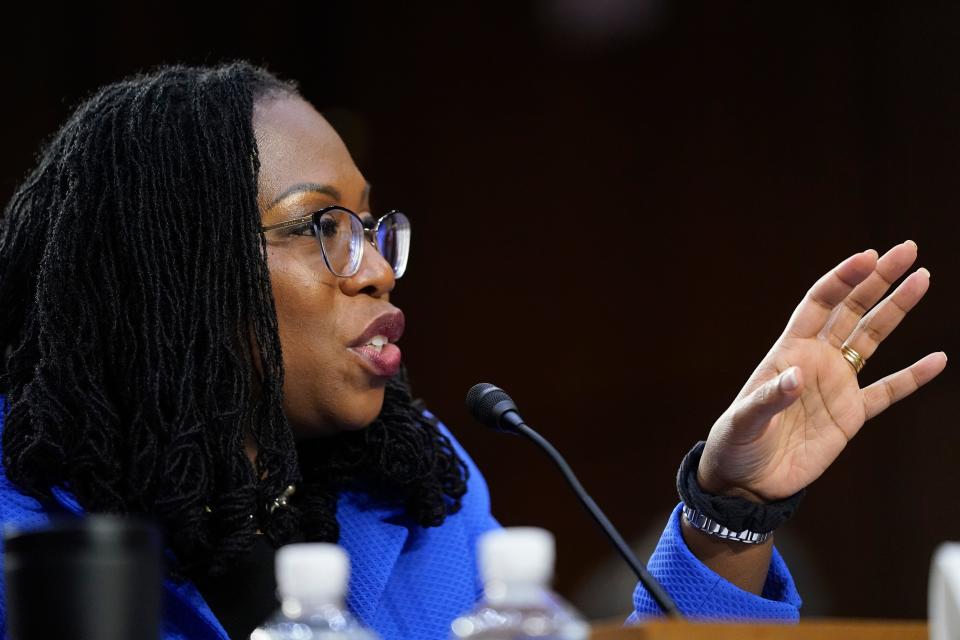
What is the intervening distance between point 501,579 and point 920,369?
28.8 inches

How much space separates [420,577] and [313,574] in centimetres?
80

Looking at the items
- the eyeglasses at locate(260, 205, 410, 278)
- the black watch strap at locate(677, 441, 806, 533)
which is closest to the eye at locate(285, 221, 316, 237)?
the eyeglasses at locate(260, 205, 410, 278)

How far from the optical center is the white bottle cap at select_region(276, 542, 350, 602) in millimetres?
686

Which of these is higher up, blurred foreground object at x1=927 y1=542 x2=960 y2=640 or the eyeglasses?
→ the eyeglasses

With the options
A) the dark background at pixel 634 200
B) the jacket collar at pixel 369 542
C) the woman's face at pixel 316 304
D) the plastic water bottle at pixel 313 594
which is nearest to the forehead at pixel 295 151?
the woman's face at pixel 316 304

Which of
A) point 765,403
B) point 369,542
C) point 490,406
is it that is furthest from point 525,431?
point 369,542

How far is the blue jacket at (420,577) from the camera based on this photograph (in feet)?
3.67

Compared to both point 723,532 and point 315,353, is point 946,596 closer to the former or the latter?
point 723,532

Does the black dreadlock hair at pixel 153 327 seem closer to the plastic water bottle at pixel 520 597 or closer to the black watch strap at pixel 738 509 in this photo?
the black watch strap at pixel 738 509

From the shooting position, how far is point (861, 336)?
4.21 ft

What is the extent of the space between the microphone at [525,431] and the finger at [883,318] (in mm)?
370

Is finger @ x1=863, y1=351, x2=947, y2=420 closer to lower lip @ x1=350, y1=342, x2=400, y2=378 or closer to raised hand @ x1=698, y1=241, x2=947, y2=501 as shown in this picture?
raised hand @ x1=698, y1=241, x2=947, y2=501

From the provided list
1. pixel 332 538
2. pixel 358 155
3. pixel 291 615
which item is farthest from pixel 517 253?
pixel 291 615

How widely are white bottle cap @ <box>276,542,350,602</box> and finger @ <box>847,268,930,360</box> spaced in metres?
0.77
